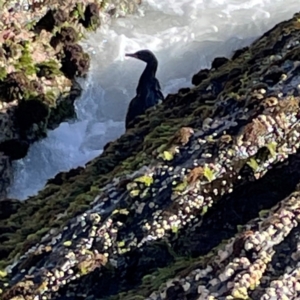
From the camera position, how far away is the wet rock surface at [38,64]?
12.1 metres

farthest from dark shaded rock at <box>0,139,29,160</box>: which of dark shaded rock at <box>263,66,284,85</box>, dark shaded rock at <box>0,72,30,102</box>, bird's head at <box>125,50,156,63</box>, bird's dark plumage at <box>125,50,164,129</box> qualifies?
dark shaded rock at <box>263,66,284,85</box>

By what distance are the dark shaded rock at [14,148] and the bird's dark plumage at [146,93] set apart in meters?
1.62

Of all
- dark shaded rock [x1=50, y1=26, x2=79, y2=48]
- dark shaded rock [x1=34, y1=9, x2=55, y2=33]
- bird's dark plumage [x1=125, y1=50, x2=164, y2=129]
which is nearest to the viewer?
bird's dark plumage [x1=125, y1=50, x2=164, y2=129]

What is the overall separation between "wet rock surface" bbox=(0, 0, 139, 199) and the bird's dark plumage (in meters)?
1.33

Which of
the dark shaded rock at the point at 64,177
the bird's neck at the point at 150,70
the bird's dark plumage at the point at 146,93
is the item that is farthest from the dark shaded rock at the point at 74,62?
the dark shaded rock at the point at 64,177

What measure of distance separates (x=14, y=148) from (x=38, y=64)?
1.66 meters

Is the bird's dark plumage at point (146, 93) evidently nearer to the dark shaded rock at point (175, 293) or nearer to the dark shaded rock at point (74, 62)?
the dark shaded rock at point (74, 62)

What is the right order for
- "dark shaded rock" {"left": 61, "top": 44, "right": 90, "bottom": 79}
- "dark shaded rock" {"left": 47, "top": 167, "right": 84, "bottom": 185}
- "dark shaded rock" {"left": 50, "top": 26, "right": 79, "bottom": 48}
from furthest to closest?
"dark shaded rock" {"left": 50, "top": 26, "right": 79, "bottom": 48} → "dark shaded rock" {"left": 61, "top": 44, "right": 90, "bottom": 79} → "dark shaded rock" {"left": 47, "top": 167, "right": 84, "bottom": 185}

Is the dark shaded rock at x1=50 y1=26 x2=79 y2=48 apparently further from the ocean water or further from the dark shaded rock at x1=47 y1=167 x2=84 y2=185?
the dark shaded rock at x1=47 y1=167 x2=84 y2=185

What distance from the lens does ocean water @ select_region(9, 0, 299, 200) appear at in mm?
11781

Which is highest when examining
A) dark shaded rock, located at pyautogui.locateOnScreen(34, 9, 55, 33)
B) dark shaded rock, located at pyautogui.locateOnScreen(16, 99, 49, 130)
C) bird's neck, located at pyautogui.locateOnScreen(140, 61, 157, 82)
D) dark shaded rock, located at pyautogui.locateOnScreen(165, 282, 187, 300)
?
dark shaded rock, located at pyautogui.locateOnScreen(34, 9, 55, 33)

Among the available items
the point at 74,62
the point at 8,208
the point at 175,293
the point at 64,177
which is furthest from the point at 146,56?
the point at 175,293

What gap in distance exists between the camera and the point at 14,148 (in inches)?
465

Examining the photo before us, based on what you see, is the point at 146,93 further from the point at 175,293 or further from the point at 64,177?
the point at 175,293
